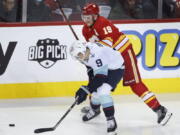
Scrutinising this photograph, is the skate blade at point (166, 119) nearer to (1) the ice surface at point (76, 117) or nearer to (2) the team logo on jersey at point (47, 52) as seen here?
(1) the ice surface at point (76, 117)

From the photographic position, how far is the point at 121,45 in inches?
148

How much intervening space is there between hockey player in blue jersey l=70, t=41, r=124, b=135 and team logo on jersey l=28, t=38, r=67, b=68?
100 cm

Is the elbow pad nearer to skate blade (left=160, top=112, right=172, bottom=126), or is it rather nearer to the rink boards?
skate blade (left=160, top=112, right=172, bottom=126)

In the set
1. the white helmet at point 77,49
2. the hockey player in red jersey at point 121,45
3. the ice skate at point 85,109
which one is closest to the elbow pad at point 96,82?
the white helmet at point 77,49

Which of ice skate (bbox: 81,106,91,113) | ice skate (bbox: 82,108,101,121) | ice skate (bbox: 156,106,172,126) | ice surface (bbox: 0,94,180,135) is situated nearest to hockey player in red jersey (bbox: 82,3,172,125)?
ice skate (bbox: 156,106,172,126)

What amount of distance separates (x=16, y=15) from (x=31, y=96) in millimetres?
735

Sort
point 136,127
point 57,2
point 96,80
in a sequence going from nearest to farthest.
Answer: point 96,80 < point 136,127 < point 57,2

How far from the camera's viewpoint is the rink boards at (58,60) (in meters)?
4.37

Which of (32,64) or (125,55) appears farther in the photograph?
(32,64)

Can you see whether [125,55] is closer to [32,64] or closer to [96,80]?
[96,80]

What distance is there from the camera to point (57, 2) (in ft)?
14.1

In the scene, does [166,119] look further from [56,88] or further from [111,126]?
[56,88]

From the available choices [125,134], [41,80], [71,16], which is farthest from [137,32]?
[125,134]

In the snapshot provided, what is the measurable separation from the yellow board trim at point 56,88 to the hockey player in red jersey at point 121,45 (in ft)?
2.39
